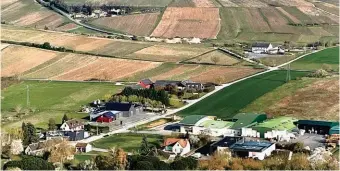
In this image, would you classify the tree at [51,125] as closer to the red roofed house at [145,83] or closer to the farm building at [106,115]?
the farm building at [106,115]

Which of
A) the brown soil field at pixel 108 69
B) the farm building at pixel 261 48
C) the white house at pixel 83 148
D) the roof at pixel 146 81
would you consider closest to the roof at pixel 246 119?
the white house at pixel 83 148

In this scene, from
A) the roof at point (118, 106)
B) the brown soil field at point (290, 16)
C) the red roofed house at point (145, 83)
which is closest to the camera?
the roof at point (118, 106)

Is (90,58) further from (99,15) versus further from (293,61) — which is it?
(99,15)

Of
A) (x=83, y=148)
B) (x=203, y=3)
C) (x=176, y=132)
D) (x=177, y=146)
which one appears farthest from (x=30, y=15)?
(x=177, y=146)

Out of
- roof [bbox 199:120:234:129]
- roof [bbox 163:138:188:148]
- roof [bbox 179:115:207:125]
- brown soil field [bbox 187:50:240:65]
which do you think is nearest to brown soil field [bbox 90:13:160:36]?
brown soil field [bbox 187:50:240:65]

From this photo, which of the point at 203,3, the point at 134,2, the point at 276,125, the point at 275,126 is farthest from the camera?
the point at 134,2

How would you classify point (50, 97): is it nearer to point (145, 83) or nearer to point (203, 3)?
point (145, 83)
